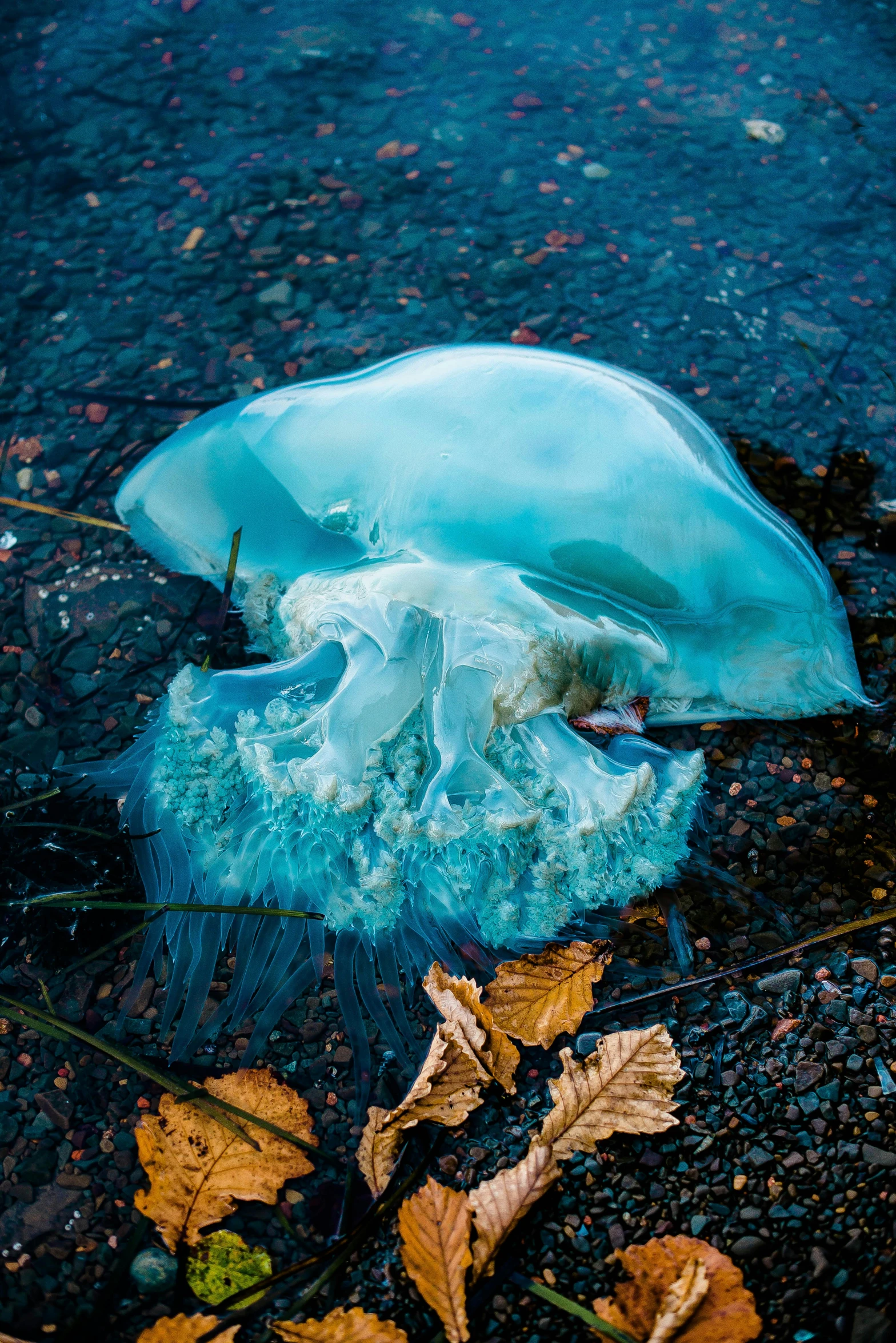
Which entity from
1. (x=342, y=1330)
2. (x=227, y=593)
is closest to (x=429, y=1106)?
(x=342, y=1330)

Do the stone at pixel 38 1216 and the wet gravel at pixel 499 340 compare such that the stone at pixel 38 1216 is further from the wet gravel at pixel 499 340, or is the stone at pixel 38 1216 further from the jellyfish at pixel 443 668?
the jellyfish at pixel 443 668

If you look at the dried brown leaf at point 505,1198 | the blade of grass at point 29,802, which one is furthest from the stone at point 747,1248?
the blade of grass at point 29,802

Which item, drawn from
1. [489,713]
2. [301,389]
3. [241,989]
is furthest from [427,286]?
[241,989]

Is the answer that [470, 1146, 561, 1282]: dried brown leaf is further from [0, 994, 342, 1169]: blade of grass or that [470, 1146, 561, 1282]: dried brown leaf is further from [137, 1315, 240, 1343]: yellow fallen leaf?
[137, 1315, 240, 1343]: yellow fallen leaf

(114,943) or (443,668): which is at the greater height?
(443,668)

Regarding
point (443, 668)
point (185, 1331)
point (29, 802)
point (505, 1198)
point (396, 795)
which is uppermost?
point (443, 668)

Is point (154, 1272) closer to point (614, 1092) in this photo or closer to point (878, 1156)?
point (614, 1092)
